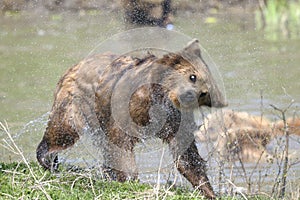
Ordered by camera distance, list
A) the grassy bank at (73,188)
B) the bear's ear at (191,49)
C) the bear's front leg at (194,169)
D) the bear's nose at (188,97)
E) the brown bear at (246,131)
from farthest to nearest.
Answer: the brown bear at (246,131) → the bear's front leg at (194,169) → the bear's ear at (191,49) → the bear's nose at (188,97) → the grassy bank at (73,188)

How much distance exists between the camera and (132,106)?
6.83 meters

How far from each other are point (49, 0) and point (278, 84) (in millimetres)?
9080

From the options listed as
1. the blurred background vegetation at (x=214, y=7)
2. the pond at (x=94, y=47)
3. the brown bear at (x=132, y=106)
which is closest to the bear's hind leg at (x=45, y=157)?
the brown bear at (x=132, y=106)

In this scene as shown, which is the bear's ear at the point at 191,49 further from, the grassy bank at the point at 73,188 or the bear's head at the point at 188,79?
the grassy bank at the point at 73,188

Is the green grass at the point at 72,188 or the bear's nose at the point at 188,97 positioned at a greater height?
the bear's nose at the point at 188,97

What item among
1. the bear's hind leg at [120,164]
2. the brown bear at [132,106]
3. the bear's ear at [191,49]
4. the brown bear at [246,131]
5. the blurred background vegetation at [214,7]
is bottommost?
the blurred background vegetation at [214,7]

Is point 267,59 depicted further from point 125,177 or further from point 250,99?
point 125,177

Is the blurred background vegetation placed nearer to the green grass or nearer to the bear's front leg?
the bear's front leg

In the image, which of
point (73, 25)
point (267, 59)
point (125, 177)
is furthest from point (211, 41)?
point (125, 177)

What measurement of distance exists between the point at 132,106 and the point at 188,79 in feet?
1.73

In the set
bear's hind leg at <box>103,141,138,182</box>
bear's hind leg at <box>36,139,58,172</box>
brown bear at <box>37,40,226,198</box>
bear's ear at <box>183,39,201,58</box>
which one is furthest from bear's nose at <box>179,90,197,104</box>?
bear's hind leg at <box>36,139,58,172</box>

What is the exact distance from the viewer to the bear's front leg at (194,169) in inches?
276

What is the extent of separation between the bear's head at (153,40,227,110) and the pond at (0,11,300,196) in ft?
2.54

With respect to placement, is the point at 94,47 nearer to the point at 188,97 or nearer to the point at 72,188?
the point at 188,97
